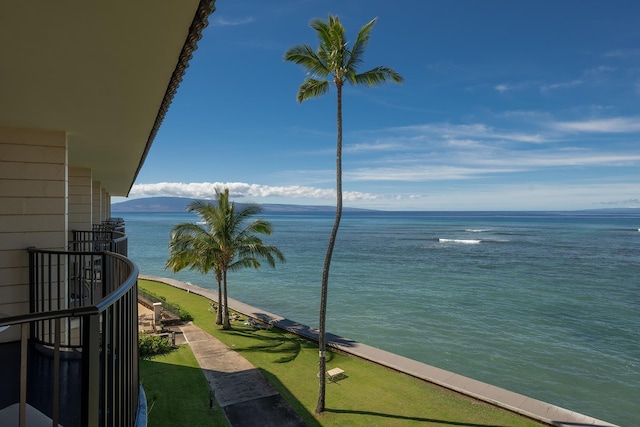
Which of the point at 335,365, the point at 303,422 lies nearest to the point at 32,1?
the point at 303,422

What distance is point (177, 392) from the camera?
1216 cm

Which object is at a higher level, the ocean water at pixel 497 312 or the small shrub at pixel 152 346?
the small shrub at pixel 152 346

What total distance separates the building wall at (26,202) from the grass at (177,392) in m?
6.27

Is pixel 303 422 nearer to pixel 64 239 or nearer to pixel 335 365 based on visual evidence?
pixel 335 365

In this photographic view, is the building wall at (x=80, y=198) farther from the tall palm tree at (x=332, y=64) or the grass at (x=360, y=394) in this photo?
the grass at (x=360, y=394)

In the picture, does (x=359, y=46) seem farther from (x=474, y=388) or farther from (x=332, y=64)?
(x=474, y=388)

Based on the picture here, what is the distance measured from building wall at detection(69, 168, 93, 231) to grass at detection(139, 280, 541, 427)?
802 centimetres

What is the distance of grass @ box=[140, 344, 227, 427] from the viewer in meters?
10.6

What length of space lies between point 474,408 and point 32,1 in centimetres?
1357

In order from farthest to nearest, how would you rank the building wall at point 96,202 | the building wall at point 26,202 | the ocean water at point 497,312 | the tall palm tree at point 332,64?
the ocean water at point 497,312 < the building wall at point 96,202 < the tall palm tree at point 332,64 < the building wall at point 26,202

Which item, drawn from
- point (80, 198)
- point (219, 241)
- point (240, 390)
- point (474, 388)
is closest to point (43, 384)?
point (80, 198)

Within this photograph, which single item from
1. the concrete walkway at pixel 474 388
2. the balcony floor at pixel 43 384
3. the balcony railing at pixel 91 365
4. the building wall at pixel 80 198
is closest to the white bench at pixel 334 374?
the concrete walkway at pixel 474 388

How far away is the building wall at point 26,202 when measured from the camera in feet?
19.1

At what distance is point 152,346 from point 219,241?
617 cm
